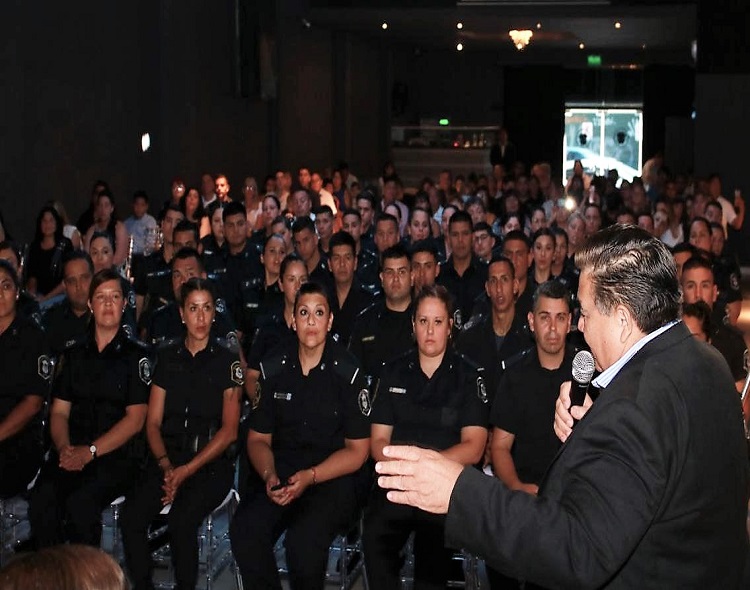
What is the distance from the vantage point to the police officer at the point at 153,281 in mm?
7539

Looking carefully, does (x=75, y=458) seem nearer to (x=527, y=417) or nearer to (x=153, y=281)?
(x=527, y=417)

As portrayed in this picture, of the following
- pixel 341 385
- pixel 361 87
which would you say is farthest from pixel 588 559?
pixel 361 87

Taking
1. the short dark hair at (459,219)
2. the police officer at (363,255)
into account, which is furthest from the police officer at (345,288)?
the short dark hair at (459,219)

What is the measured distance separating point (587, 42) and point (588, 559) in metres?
21.6

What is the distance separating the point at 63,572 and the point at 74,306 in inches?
200

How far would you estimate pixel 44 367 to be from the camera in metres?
5.47

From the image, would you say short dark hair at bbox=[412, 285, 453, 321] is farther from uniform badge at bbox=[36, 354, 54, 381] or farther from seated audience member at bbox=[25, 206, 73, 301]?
seated audience member at bbox=[25, 206, 73, 301]

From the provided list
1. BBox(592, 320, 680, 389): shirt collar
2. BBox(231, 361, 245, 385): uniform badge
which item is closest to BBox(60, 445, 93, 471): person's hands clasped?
BBox(231, 361, 245, 385): uniform badge

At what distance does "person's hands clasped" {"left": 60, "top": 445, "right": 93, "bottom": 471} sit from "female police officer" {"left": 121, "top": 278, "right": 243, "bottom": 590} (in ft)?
0.90

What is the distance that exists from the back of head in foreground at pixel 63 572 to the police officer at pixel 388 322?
169 inches

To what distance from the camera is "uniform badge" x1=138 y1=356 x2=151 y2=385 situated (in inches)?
206

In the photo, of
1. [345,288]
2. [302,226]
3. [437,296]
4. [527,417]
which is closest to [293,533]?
[527,417]

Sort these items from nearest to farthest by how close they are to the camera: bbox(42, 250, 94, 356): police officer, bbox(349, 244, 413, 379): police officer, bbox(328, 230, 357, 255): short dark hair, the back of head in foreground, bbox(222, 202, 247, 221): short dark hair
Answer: the back of head in foreground, bbox(349, 244, 413, 379): police officer, bbox(42, 250, 94, 356): police officer, bbox(328, 230, 357, 255): short dark hair, bbox(222, 202, 247, 221): short dark hair

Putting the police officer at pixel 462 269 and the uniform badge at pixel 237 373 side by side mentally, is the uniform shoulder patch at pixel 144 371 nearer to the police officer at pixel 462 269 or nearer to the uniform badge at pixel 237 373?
the uniform badge at pixel 237 373
